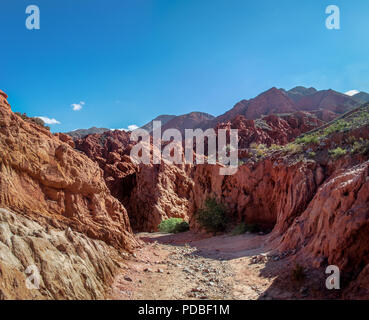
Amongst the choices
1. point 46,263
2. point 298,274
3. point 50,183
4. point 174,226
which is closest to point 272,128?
point 174,226

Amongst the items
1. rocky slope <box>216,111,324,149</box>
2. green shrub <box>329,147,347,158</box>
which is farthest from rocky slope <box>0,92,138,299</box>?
rocky slope <box>216,111,324,149</box>

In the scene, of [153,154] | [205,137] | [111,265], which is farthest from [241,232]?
[205,137]

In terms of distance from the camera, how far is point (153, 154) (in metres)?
35.1

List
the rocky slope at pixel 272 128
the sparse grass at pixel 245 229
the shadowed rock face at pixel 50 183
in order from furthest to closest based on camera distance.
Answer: the rocky slope at pixel 272 128 < the sparse grass at pixel 245 229 < the shadowed rock face at pixel 50 183

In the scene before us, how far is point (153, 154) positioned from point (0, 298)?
3227cm

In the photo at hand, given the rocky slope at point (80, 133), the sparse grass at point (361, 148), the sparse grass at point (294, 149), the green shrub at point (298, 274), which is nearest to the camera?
the green shrub at point (298, 274)

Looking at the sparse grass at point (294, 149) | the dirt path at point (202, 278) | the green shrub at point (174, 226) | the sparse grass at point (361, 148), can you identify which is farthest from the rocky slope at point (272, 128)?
the dirt path at point (202, 278)

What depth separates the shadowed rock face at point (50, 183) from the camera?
4914mm

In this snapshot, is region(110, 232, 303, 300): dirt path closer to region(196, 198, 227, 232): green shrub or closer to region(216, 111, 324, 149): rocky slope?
region(196, 198, 227, 232): green shrub

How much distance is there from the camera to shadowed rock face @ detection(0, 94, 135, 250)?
16.1 feet

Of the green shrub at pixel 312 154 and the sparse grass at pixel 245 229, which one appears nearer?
the green shrub at pixel 312 154

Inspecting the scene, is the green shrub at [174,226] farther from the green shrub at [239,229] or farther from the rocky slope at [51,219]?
the rocky slope at [51,219]

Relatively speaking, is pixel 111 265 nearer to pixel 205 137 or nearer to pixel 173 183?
pixel 173 183

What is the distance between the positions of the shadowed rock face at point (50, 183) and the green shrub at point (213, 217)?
9.28 meters
